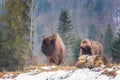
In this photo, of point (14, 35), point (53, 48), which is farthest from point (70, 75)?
point (14, 35)

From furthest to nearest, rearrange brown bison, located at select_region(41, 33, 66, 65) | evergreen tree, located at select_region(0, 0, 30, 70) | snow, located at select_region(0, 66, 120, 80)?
evergreen tree, located at select_region(0, 0, 30, 70)
brown bison, located at select_region(41, 33, 66, 65)
snow, located at select_region(0, 66, 120, 80)

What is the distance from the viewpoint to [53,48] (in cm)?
2358

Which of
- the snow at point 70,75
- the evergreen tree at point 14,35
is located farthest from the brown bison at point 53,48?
the evergreen tree at point 14,35

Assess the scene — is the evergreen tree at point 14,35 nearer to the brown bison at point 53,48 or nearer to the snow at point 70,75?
the brown bison at point 53,48

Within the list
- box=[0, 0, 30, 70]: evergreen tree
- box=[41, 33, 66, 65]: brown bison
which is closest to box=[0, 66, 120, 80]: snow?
box=[41, 33, 66, 65]: brown bison

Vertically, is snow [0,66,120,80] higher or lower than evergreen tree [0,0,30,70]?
lower

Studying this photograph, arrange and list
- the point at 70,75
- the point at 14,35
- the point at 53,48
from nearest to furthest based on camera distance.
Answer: the point at 70,75, the point at 53,48, the point at 14,35

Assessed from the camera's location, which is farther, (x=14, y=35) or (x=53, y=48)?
(x=14, y=35)

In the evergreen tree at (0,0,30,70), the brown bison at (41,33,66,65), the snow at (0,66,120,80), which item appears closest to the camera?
the snow at (0,66,120,80)

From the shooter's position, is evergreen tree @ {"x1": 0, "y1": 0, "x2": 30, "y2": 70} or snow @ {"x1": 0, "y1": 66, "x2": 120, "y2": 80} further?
evergreen tree @ {"x1": 0, "y1": 0, "x2": 30, "y2": 70}

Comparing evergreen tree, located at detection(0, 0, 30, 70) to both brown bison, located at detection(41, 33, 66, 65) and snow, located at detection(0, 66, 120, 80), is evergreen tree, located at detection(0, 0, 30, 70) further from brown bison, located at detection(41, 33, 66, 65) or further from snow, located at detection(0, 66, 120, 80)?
snow, located at detection(0, 66, 120, 80)

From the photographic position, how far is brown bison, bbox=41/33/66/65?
23219mm

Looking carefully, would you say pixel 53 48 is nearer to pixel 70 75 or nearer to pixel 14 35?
pixel 70 75

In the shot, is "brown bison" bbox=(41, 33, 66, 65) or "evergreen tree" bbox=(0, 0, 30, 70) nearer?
"brown bison" bbox=(41, 33, 66, 65)
